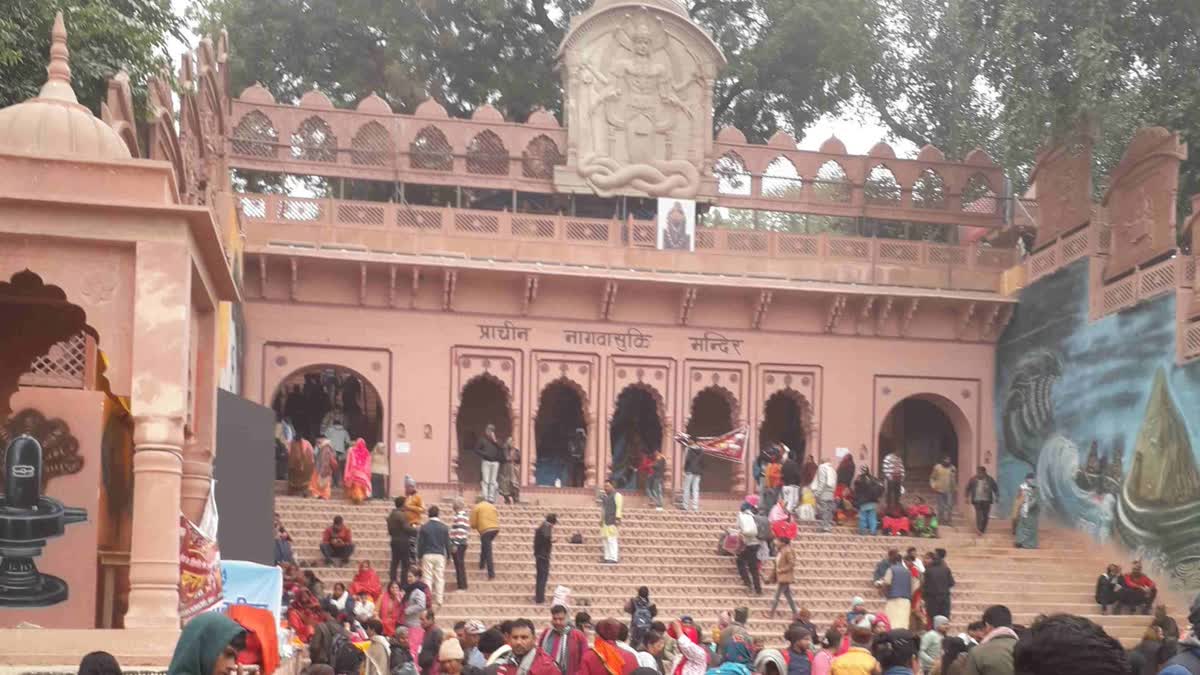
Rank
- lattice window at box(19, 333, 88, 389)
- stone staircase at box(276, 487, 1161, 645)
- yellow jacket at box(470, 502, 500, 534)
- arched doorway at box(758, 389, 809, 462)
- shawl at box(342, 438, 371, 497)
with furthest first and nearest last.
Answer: arched doorway at box(758, 389, 809, 462), shawl at box(342, 438, 371, 497), yellow jacket at box(470, 502, 500, 534), stone staircase at box(276, 487, 1161, 645), lattice window at box(19, 333, 88, 389)

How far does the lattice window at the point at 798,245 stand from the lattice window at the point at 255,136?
8.01 metres

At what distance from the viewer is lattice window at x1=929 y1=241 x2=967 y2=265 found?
30.5 meters

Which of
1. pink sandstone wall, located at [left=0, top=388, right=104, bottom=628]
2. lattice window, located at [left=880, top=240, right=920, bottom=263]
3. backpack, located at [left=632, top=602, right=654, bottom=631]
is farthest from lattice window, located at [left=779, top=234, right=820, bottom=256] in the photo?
pink sandstone wall, located at [left=0, top=388, right=104, bottom=628]

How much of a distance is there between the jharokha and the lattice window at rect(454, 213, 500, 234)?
0.05 metres

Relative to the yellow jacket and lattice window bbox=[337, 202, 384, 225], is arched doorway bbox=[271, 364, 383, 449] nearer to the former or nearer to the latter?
lattice window bbox=[337, 202, 384, 225]

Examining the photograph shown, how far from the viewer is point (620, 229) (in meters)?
29.2

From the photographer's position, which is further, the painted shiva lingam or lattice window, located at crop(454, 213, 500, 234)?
lattice window, located at crop(454, 213, 500, 234)

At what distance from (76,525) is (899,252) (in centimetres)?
1860

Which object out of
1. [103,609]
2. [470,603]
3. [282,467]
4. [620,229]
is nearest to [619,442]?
[620,229]

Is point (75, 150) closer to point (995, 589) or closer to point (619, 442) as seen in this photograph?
point (995, 589)

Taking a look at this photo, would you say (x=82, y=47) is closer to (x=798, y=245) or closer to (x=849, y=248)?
(x=798, y=245)

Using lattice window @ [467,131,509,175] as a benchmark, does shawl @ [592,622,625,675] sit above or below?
below

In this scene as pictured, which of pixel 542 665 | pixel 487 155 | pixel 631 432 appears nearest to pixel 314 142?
pixel 487 155

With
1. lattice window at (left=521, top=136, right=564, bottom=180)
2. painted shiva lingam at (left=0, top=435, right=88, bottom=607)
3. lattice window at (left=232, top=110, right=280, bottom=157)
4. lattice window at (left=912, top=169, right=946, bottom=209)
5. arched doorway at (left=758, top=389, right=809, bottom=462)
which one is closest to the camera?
painted shiva lingam at (left=0, top=435, right=88, bottom=607)
